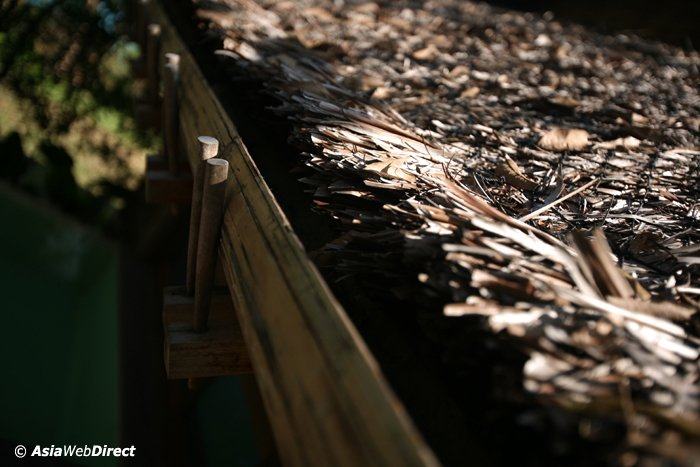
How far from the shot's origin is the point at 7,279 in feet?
16.8

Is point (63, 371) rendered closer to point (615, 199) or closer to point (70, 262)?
point (70, 262)

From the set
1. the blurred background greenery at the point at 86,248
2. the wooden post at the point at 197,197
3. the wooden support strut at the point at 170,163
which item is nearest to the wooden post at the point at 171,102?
the wooden support strut at the point at 170,163

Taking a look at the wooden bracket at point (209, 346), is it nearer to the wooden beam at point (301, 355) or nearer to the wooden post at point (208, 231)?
the wooden post at point (208, 231)

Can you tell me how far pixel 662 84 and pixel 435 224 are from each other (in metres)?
2.78

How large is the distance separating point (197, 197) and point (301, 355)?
0.81 m

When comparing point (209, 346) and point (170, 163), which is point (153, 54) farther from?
point (209, 346)

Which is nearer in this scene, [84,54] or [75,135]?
[84,54]

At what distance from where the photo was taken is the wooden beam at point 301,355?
762 mm

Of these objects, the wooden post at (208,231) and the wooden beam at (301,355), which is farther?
the wooden post at (208,231)

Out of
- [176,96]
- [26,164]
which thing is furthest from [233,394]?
[26,164]

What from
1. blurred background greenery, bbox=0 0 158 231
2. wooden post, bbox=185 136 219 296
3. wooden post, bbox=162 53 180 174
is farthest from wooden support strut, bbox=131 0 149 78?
wooden post, bbox=185 136 219 296

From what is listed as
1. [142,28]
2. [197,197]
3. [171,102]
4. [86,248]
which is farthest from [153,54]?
[86,248]

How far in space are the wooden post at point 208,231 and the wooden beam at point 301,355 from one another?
0.03 meters

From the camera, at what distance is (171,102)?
252 centimetres
